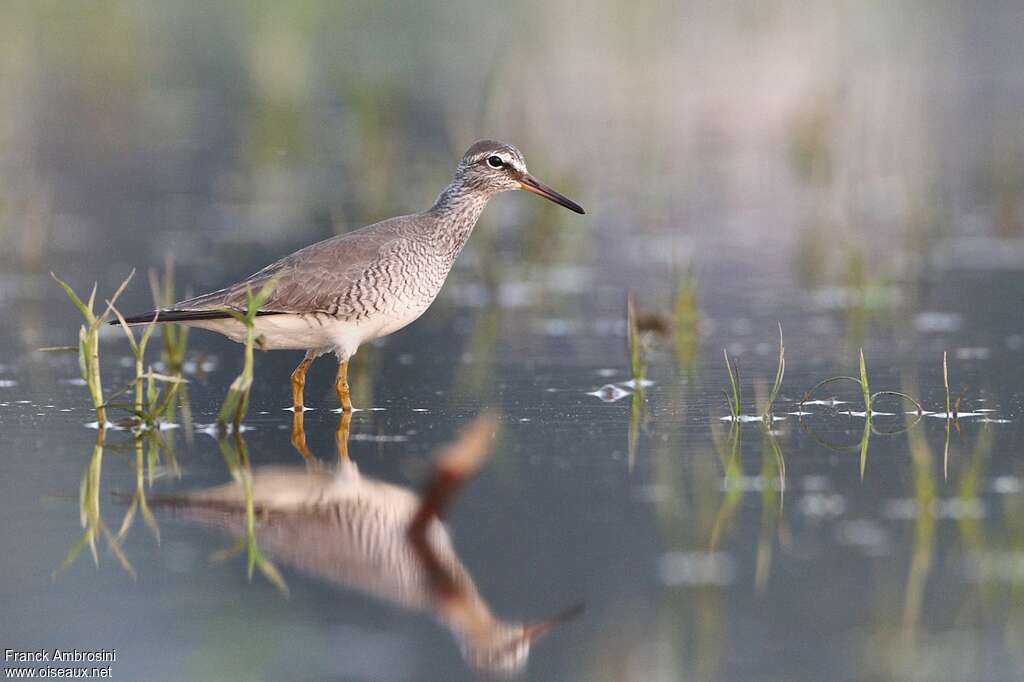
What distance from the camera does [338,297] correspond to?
26.9ft

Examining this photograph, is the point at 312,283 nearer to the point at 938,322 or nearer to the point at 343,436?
the point at 343,436

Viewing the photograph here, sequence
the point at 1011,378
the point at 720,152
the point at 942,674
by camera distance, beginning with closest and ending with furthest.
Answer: the point at 942,674
the point at 1011,378
the point at 720,152

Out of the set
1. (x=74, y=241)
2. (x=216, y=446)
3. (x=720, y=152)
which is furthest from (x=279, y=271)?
(x=720, y=152)

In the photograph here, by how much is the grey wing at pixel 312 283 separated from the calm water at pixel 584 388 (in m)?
0.58

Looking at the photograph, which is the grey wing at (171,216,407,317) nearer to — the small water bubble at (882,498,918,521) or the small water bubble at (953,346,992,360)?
the small water bubble at (882,498,918,521)

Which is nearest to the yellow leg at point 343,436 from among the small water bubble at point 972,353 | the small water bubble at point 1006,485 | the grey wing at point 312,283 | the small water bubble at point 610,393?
the grey wing at point 312,283

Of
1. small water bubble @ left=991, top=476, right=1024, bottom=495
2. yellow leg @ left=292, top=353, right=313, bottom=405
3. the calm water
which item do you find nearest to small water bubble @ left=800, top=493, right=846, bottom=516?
the calm water

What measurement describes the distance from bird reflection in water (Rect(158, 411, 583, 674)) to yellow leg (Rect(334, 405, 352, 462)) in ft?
0.73

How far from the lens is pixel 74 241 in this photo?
14.4 metres

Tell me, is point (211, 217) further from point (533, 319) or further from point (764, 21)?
point (764, 21)

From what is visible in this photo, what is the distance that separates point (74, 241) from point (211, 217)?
1661 millimetres

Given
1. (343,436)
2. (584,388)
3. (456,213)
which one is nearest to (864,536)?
(343,436)

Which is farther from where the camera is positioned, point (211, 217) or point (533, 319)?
point (211, 217)

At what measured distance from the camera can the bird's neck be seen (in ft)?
29.0
